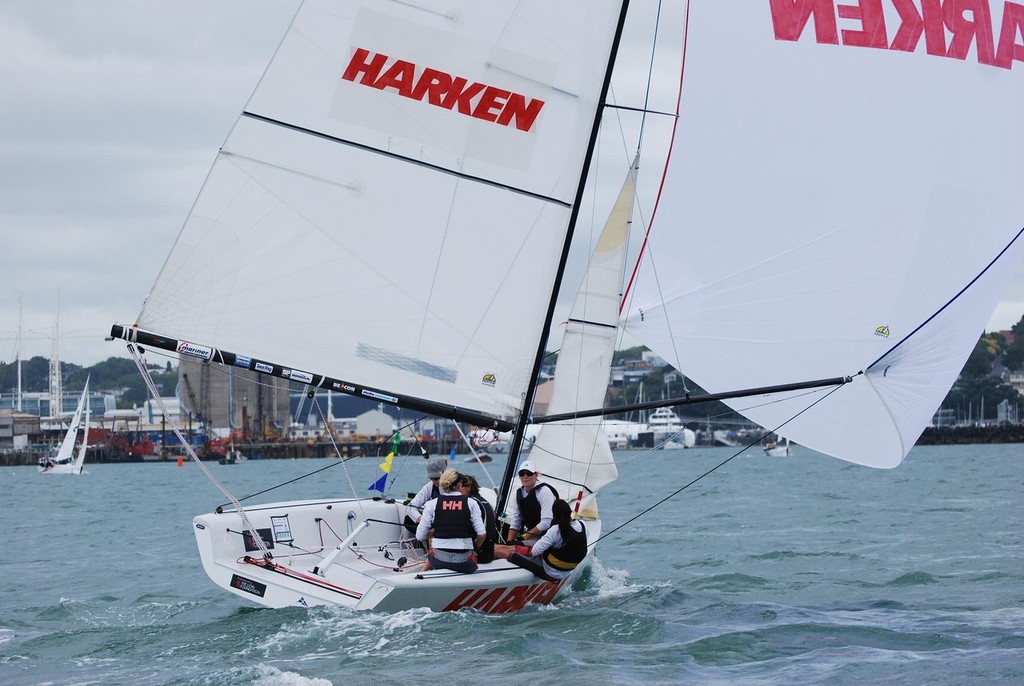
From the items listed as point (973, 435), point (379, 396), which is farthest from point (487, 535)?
point (973, 435)

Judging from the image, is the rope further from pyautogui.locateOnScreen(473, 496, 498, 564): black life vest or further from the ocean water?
pyautogui.locateOnScreen(473, 496, 498, 564): black life vest

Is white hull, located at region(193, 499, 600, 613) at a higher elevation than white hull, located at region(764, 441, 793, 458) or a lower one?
lower

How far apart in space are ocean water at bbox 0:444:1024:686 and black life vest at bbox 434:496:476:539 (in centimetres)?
62

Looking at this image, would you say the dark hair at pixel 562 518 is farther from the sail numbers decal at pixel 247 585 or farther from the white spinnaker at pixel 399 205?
the sail numbers decal at pixel 247 585

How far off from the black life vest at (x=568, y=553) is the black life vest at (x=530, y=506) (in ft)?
1.67

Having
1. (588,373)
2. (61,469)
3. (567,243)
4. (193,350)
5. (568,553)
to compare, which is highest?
(567,243)

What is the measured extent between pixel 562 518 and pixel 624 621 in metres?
0.97

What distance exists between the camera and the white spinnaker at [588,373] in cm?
1129

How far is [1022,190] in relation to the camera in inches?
394

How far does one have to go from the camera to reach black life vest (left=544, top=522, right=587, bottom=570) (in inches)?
382

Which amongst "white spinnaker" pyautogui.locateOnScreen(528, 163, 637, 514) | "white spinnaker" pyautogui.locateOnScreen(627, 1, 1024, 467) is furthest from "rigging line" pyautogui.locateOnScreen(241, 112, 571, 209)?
"white spinnaker" pyautogui.locateOnScreen(528, 163, 637, 514)

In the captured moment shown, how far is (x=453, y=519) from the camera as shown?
952 centimetres

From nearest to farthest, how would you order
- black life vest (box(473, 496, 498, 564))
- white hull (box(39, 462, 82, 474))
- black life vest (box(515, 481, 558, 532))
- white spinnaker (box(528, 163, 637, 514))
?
black life vest (box(473, 496, 498, 564)) → black life vest (box(515, 481, 558, 532)) → white spinnaker (box(528, 163, 637, 514)) → white hull (box(39, 462, 82, 474))

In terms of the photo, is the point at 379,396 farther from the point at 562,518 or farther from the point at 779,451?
the point at 779,451
